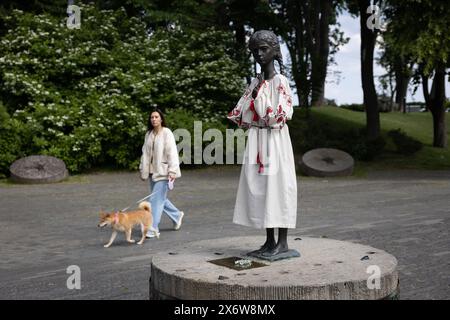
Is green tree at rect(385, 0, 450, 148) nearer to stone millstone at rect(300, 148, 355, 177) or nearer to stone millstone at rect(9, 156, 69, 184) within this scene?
stone millstone at rect(300, 148, 355, 177)

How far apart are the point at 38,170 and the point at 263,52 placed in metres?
14.1

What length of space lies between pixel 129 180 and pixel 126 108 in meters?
2.73

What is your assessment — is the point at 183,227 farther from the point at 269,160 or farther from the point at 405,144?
the point at 405,144

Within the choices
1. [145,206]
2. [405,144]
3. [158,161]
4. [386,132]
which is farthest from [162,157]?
[386,132]

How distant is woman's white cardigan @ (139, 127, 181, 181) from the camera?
9.43m

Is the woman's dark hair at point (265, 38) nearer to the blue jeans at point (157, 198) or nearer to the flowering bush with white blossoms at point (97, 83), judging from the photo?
the blue jeans at point (157, 198)

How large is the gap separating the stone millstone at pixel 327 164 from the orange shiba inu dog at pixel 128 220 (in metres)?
10.8

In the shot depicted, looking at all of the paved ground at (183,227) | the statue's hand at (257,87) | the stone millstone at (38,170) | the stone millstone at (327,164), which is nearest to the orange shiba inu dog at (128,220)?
the paved ground at (183,227)

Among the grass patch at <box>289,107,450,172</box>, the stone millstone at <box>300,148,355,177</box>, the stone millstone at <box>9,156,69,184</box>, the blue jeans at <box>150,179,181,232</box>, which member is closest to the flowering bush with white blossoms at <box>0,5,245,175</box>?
the stone millstone at <box>9,156,69,184</box>

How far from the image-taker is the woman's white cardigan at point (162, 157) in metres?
9.43

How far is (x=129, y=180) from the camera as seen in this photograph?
18.6m
